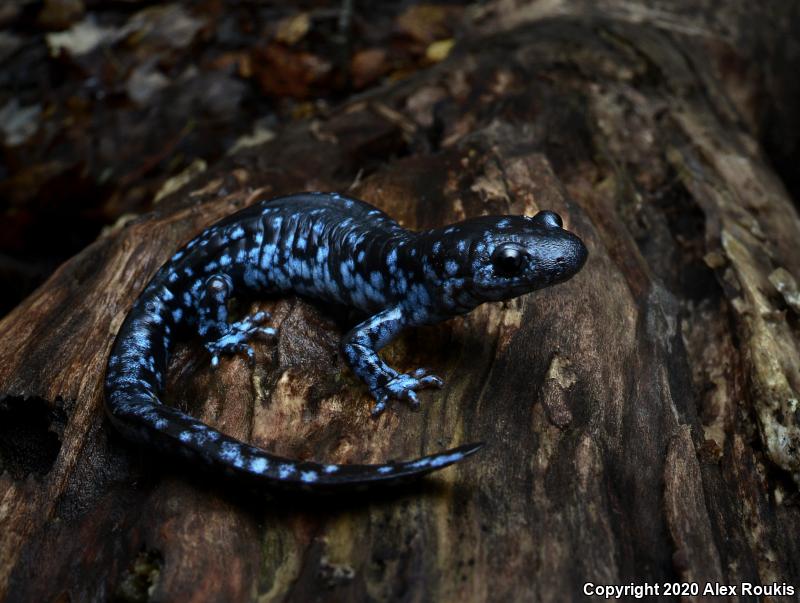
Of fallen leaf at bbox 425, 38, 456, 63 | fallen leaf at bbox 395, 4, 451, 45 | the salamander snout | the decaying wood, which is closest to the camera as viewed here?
the decaying wood

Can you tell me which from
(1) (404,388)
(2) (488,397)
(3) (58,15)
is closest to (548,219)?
(2) (488,397)

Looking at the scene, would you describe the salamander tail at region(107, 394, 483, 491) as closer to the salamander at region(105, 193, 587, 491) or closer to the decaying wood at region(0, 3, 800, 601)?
the salamander at region(105, 193, 587, 491)

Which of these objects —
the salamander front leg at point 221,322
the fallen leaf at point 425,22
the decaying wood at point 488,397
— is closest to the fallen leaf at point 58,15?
the fallen leaf at point 425,22

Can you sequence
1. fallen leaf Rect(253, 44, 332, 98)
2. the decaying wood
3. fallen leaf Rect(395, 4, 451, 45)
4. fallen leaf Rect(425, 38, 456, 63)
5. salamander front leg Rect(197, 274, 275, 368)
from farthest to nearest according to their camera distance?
fallen leaf Rect(395, 4, 451, 45) < fallen leaf Rect(425, 38, 456, 63) < fallen leaf Rect(253, 44, 332, 98) < salamander front leg Rect(197, 274, 275, 368) < the decaying wood

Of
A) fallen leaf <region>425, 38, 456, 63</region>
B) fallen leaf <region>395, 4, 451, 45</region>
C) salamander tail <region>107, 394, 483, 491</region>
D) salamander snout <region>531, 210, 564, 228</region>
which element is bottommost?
fallen leaf <region>425, 38, 456, 63</region>

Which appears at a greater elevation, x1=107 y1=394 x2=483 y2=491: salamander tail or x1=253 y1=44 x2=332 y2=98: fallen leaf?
x1=107 y1=394 x2=483 y2=491: salamander tail

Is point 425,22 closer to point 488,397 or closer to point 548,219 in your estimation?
point 548,219

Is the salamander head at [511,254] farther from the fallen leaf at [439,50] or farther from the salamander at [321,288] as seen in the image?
the fallen leaf at [439,50]

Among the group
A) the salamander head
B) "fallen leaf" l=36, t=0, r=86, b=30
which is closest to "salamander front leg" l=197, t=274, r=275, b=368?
the salamander head
